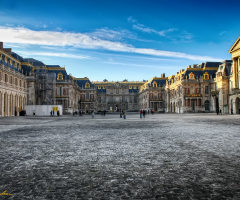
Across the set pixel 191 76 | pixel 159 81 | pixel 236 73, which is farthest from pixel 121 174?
pixel 159 81

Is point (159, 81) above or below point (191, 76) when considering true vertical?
above

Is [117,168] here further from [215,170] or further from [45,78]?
[45,78]

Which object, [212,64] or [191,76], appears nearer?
[191,76]

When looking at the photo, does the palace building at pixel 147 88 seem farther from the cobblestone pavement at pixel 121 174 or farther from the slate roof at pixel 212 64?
the cobblestone pavement at pixel 121 174

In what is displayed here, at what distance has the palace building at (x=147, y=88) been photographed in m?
40.0

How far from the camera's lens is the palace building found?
131 ft

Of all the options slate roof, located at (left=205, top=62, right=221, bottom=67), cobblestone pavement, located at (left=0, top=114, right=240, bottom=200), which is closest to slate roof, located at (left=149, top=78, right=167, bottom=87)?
slate roof, located at (left=205, top=62, right=221, bottom=67)

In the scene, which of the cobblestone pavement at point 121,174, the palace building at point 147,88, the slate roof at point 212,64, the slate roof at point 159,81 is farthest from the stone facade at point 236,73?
the cobblestone pavement at point 121,174

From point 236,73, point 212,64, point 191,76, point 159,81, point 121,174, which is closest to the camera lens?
point 121,174

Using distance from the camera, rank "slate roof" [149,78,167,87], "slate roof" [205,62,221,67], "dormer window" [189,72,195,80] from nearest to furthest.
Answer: "dormer window" [189,72,195,80]
"slate roof" [205,62,221,67]
"slate roof" [149,78,167,87]

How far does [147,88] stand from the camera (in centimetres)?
7612

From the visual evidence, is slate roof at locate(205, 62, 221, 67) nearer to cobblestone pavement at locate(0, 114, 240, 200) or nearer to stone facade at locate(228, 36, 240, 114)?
stone facade at locate(228, 36, 240, 114)

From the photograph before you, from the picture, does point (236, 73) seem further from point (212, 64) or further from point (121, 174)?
point (121, 174)

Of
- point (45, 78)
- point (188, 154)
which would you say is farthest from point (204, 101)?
point (188, 154)
